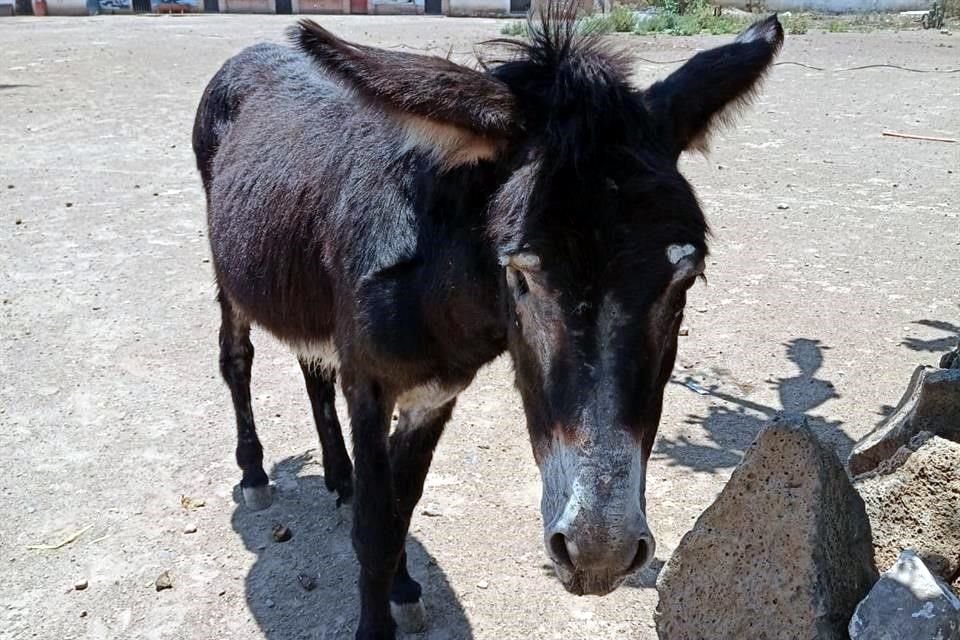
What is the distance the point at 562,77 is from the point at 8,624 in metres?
2.77

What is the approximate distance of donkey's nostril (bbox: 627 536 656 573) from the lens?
178 cm

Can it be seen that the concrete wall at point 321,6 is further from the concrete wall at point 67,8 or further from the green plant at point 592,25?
the green plant at point 592,25

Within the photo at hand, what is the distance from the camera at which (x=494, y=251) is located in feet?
6.84

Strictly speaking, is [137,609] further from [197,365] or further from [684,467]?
[684,467]

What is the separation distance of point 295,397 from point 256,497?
1.06m

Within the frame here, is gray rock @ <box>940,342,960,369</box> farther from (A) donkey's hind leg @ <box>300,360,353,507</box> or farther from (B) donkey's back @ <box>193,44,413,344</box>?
(A) donkey's hind leg @ <box>300,360,353,507</box>

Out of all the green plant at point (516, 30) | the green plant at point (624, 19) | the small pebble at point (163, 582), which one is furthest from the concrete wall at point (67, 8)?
the small pebble at point (163, 582)

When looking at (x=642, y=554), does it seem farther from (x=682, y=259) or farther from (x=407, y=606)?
(x=407, y=606)

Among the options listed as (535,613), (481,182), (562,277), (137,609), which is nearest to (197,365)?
(137,609)

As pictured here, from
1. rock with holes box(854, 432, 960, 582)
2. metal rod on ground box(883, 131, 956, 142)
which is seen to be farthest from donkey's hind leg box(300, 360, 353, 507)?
metal rod on ground box(883, 131, 956, 142)

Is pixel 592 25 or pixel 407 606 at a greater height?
pixel 592 25

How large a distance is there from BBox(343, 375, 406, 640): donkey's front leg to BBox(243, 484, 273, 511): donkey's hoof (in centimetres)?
103

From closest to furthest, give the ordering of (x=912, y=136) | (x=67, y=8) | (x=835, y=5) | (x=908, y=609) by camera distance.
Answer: (x=908, y=609) → (x=912, y=136) → (x=835, y=5) → (x=67, y=8)

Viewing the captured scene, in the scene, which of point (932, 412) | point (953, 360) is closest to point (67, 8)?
point (953, 360)
